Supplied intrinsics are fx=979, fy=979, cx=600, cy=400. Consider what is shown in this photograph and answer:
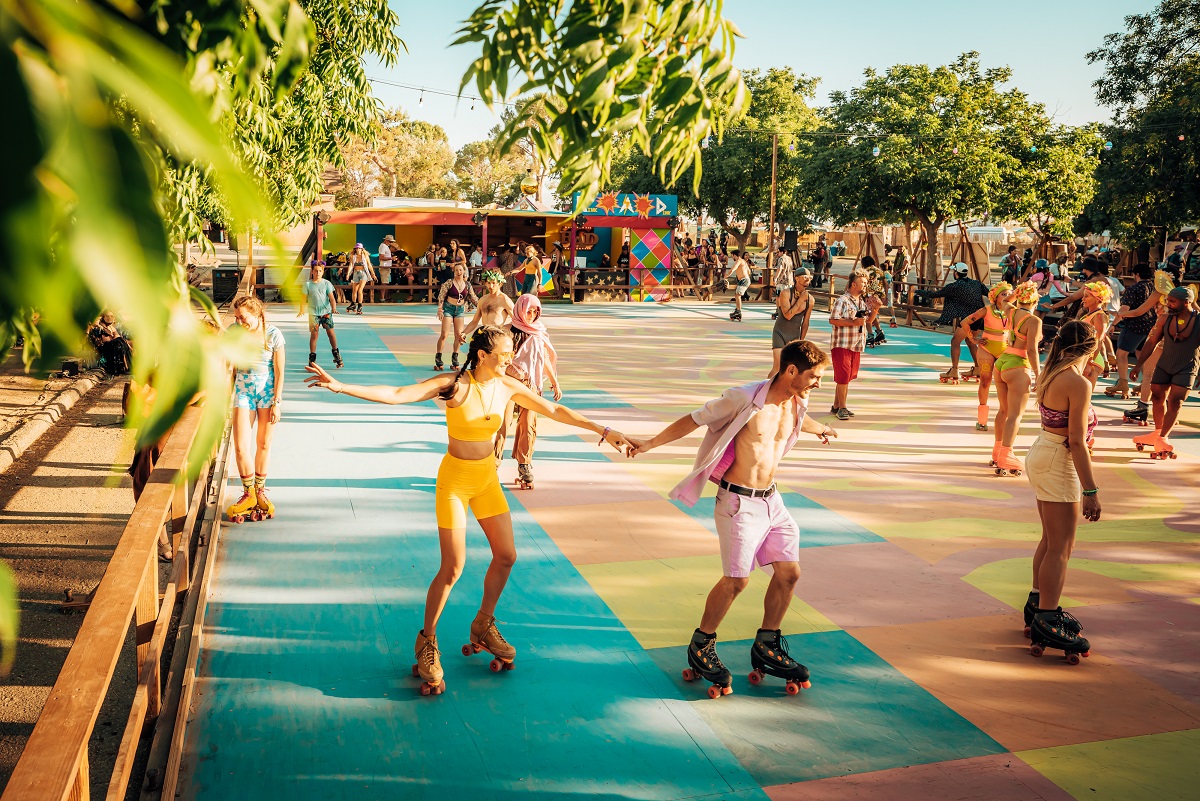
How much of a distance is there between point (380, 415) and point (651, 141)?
10123 millimetres

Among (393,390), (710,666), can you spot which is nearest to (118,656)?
(393,390)

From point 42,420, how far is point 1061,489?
11632mm

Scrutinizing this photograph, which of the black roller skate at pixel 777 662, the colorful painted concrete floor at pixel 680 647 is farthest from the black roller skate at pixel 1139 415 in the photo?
the black roller skate at pixel 777 662

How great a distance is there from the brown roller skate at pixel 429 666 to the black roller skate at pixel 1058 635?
3.34 m

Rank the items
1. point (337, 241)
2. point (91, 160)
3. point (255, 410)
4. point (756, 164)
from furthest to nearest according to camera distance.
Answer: point (756, 164) < point (337, 241) < point (255, 410) < point (91, 160)

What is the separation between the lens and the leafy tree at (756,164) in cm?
4066

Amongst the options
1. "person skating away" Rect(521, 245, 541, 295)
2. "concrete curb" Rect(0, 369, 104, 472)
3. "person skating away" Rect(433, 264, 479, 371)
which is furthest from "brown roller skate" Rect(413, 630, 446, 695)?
"person skating away" Rect(433, 264, 479, 371)

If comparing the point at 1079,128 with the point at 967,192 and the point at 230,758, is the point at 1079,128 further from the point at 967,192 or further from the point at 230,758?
the point at 230,758

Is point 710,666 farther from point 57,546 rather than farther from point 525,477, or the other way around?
point 57,546

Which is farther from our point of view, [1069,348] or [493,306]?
[493,306]

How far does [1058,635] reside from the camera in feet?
18.0

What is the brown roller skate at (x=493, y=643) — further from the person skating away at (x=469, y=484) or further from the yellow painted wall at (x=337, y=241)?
the yellow painted wall at (x=337, y=241)

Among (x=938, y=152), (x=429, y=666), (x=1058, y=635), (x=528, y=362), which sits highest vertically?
(x=938, y=152)

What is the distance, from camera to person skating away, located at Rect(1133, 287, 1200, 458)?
1042 cm
